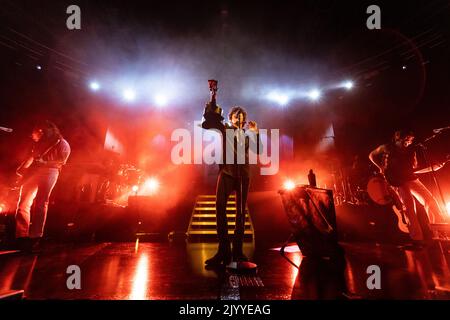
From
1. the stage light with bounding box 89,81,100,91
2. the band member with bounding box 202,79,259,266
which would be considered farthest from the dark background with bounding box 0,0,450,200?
the band member with bounding box 202,79,259,266

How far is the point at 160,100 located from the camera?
1295cm

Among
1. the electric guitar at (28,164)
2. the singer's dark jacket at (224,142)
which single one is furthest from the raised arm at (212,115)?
the electric guitar at (28,164)

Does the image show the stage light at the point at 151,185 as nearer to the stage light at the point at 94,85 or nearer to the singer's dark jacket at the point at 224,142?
the stage light at the point at 94,85

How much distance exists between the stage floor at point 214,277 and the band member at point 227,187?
345 millimetres

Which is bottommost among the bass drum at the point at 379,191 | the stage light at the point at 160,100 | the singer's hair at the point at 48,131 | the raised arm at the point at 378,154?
the bass drum at the point at 379,191

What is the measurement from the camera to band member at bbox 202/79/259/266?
9.93ft

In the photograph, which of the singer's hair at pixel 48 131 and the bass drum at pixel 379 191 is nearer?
the singer's hair at pixel 48 131

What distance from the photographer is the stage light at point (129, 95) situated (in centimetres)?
1112

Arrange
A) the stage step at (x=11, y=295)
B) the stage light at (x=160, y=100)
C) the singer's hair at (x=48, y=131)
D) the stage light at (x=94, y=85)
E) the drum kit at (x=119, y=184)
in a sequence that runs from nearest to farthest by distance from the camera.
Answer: the stage step at (x=11, y=295), the singer's hair at (x=48, y=131), the drum kit at (x=119, y=184), the stage light at (x=94, y=85), the stage light at (x=160, y=100)

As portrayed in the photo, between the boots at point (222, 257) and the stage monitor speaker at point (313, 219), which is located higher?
the stage monitor speaker at point (313, 219)

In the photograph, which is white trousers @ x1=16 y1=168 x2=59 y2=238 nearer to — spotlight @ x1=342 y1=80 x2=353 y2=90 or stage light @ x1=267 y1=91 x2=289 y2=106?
spotlight @ x1=342 y1=80 x2=353 y2=90

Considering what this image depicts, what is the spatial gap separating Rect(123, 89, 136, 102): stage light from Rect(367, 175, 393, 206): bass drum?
11702 millimetres
